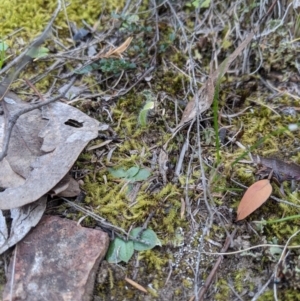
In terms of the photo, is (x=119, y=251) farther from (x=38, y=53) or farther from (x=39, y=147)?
(x=38, y=53)

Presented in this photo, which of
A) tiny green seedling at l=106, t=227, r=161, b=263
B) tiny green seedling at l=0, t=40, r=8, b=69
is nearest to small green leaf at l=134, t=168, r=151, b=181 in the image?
tiny green seedling at l=106, t=227, r=161, b=263

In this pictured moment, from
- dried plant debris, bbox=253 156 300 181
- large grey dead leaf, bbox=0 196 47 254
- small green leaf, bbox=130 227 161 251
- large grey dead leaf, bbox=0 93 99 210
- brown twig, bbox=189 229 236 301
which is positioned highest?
large grey dead leaf, bbox=0 93 99 210

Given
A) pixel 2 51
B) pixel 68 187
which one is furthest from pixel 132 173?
pixel 2 51

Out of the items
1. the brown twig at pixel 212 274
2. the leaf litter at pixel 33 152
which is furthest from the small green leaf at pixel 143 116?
the brown twig at pixel 212 274

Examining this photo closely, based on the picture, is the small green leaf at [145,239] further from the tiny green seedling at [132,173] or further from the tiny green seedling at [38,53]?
the tiny green seedling at [38,53]

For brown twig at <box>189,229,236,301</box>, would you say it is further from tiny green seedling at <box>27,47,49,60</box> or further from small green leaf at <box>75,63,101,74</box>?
tiny green seedling at <box>27,47,49,60</box>

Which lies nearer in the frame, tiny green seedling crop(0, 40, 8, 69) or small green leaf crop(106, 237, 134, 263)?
small green leaf crop(106, 237, 134, 263)
